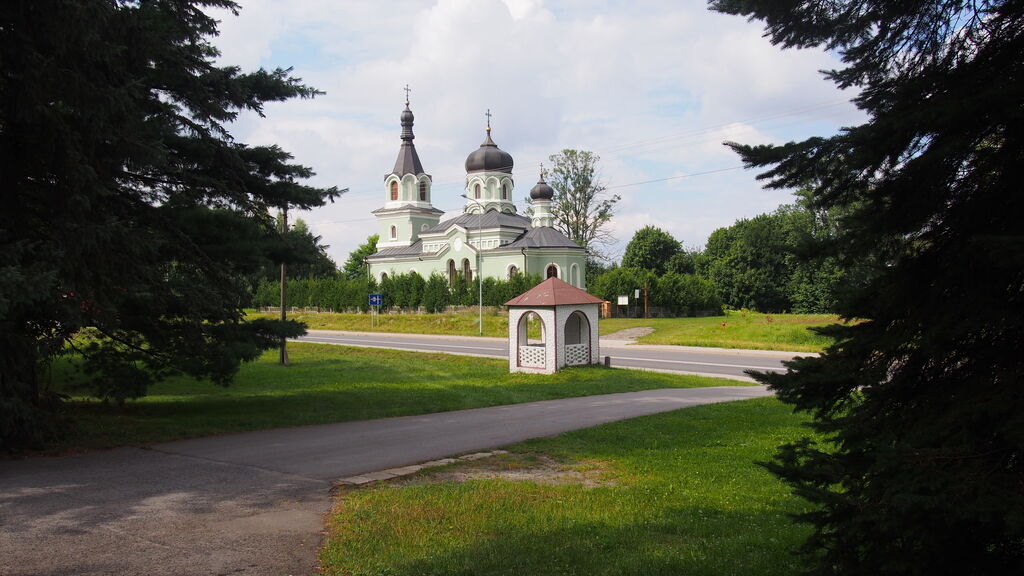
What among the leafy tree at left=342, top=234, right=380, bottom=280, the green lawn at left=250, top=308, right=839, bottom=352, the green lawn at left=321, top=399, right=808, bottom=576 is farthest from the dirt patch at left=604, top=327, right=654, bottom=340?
the leafy tree at left=342, top=234, right=380, bottom=280

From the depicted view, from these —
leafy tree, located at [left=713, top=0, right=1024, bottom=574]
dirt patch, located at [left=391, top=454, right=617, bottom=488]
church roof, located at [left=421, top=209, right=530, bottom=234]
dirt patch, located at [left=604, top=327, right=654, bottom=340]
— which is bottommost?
dirt patch, located at [left=391, top=454, right=617, bottom=488]

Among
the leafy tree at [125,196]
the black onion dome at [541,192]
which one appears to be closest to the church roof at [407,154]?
the black onion dome at [541,192]

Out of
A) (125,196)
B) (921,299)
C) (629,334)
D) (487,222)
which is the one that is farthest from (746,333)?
(487,222)

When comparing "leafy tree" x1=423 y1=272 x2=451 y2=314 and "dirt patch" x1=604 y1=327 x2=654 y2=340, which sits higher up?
"leafy tree" x1=423 y1=272 x2=451 y2=314

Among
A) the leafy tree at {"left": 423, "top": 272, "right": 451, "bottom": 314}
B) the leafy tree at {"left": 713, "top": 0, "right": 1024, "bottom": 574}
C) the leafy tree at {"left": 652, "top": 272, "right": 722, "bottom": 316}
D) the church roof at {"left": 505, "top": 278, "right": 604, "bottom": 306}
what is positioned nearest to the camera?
the leafy tree at {"left": 713, "top": 0, "right": 1024, "bottom": 574}

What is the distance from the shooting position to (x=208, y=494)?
7.70 metres

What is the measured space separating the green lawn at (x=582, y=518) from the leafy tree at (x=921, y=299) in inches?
55.4

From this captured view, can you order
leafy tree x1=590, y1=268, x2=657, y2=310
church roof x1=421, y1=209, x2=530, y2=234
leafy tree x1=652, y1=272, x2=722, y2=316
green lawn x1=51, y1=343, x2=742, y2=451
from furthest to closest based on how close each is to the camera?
church roof x1=421, y1=209, x2=530, y2=234 → leafy tree x1=652, y1=272, x2=722, y2=316 → leafy tree x1=590, y1=268, x2=657, y2=310 → green lawn x1=51, y1=343, x2=742, y2=451

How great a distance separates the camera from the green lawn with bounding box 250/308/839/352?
31844mm

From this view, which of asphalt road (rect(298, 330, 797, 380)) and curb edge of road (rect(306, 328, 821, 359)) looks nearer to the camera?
asphalt road (rect(298, 330, 797, 380))

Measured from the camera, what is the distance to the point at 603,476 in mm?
8508

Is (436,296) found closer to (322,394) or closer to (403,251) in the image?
(403,251)

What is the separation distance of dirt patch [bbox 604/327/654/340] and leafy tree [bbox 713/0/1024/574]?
33.9 m

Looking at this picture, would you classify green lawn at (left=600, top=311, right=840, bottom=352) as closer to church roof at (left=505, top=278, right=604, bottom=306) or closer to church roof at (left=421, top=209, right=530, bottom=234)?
church roof at (left=505, top=278, right=604, bottom=306)
